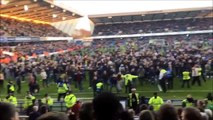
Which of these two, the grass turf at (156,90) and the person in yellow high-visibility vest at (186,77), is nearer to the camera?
the grass turf at (156,90)

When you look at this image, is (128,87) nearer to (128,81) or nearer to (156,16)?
(128,81)

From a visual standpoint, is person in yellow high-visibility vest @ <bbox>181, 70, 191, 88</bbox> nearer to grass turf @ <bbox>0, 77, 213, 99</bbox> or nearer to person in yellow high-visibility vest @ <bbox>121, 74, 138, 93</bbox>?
grass turf @ <bbox>0, 77, 213, 99</bbox>

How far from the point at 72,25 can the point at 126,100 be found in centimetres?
7215

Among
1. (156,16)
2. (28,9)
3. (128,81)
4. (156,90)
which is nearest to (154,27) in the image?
(156,16)

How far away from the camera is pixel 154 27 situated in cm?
7144

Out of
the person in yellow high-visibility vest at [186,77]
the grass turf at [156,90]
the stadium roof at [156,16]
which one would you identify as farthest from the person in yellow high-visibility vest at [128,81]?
the stadium roof at [156,16]

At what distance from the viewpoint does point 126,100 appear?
44.3 feet

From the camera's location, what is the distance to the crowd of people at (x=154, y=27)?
6831cm

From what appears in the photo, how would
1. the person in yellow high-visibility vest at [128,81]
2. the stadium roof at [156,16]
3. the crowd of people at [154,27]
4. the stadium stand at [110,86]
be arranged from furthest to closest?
the crowd of people at [154,27] → the stadium roof at [156,16] → the person in yellow high-visibility vest at [128,81] → the stadium stand at [110,86]

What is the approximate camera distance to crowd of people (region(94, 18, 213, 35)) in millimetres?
68312

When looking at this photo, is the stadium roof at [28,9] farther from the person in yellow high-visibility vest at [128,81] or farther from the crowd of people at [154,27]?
the person in yellow high-visibility vest at [128,81]

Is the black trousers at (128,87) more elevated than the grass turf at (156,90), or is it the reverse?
the black trousers at (128,87)

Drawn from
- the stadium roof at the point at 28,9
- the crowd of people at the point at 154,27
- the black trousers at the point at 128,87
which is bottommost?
the black trousers at the point at 128,87

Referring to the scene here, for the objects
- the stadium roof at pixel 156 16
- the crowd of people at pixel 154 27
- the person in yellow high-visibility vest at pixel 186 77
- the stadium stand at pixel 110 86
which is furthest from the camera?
the crowd of people at pixel 154 27
